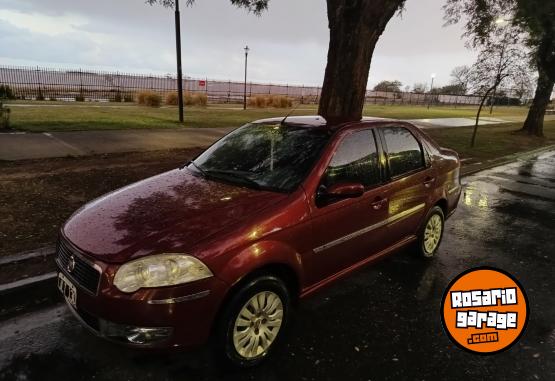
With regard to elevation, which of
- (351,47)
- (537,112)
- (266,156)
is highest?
(351,47)

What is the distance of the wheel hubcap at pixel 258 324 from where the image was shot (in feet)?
8.66

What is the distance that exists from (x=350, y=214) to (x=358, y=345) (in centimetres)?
102

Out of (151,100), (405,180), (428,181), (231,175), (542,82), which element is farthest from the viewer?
(151,100)

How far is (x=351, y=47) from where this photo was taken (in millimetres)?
7324

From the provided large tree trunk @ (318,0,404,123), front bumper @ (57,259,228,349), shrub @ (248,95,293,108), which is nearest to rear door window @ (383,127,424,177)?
front bumper @ (57,259,228,349)

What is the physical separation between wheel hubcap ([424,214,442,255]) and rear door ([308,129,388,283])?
1068 mm

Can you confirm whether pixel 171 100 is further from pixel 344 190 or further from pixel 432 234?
pixel 344 190

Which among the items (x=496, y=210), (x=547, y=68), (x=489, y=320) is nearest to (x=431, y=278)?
(x=489, y=320)

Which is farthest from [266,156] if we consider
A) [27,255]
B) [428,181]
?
[27,255]

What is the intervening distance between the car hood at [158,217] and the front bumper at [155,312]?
213 millimetres

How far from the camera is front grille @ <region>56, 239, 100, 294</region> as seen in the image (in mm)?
2439

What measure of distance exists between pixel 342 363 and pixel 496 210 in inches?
216

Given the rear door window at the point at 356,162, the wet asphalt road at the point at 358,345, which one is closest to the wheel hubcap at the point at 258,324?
the wet asphalt road at the point at 358,345

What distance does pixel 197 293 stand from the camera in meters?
2.37
